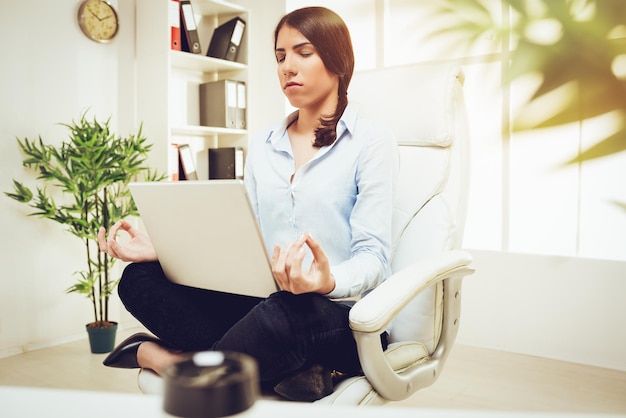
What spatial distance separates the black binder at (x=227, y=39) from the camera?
11.1ft

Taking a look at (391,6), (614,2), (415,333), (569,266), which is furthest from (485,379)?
(391,6)

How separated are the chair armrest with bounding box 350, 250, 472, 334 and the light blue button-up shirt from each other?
10cm

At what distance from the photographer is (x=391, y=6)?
126 inches

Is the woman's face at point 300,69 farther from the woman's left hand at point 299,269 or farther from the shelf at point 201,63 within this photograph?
the shelf at point 201,63

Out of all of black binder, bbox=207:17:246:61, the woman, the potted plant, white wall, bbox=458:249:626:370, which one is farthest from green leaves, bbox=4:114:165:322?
white wall, bbox=458:249:626:370

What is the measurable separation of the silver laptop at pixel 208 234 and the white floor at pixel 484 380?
1385 millimetres

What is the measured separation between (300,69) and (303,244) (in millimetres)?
588

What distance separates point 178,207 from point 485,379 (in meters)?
1.88

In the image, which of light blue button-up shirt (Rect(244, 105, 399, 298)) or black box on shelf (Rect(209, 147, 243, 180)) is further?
black box on shelf (Rect(209, 147, 243, 180))

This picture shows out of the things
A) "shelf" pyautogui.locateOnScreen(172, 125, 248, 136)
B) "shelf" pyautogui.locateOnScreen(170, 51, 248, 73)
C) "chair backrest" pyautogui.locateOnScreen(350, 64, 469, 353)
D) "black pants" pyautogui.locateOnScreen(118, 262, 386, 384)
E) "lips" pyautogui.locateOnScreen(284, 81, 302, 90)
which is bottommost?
"black pants" pyautogui.locateOnScreen(118, 262, 386, 384)

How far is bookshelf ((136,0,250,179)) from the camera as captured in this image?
3035 millimetres

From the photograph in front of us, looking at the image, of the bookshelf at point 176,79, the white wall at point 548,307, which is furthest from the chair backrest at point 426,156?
the bookshelf at point 176,79

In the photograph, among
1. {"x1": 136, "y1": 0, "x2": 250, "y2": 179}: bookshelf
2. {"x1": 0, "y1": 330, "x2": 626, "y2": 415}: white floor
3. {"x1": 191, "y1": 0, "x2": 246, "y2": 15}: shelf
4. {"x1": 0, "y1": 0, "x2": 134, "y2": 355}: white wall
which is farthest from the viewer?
{"x1": 191, "y1": 0, "x2": 246, "y2": 15}: shelf

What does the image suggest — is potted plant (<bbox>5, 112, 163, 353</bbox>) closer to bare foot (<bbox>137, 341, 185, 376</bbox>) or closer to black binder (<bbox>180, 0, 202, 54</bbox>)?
black binder (<bbox>180, 0, 202, 54</bbox>)
